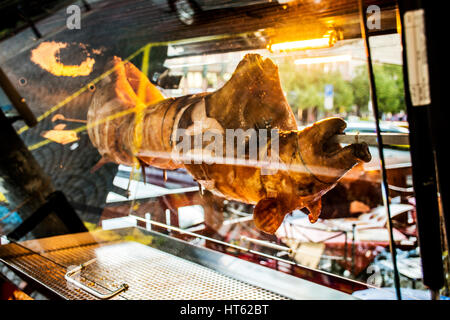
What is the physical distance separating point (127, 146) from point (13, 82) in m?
1.04

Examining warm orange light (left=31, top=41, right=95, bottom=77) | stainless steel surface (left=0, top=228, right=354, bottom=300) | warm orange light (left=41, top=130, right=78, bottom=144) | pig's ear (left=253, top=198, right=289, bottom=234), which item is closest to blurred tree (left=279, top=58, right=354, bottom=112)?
pig's ear (left=253, top=198, right=289, bottom=234)

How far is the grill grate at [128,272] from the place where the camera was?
4.65 feet

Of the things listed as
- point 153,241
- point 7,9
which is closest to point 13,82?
point 7,9

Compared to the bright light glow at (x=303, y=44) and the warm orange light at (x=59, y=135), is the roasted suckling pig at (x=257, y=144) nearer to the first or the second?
the bright light glow at (x=303, y=44)

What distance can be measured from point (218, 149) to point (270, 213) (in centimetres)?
35

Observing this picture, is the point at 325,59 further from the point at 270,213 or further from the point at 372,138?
→ the point at 270,213

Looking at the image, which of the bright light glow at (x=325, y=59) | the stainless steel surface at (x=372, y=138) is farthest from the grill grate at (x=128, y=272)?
the bright light glow at (x=325, y=59)

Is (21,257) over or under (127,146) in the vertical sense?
under

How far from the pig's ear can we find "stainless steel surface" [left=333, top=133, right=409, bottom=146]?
33 centimetres

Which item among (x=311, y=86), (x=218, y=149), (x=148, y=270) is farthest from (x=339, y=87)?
(x=148, y=270)

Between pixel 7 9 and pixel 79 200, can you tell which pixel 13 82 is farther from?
pixel 79 200

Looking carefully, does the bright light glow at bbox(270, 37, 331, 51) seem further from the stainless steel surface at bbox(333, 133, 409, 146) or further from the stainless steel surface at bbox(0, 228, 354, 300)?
the stainless steel surface at bbox(0, 228, 354, 300)

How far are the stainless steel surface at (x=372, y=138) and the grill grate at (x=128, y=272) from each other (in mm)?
893

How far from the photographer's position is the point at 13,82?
207 centimetres
